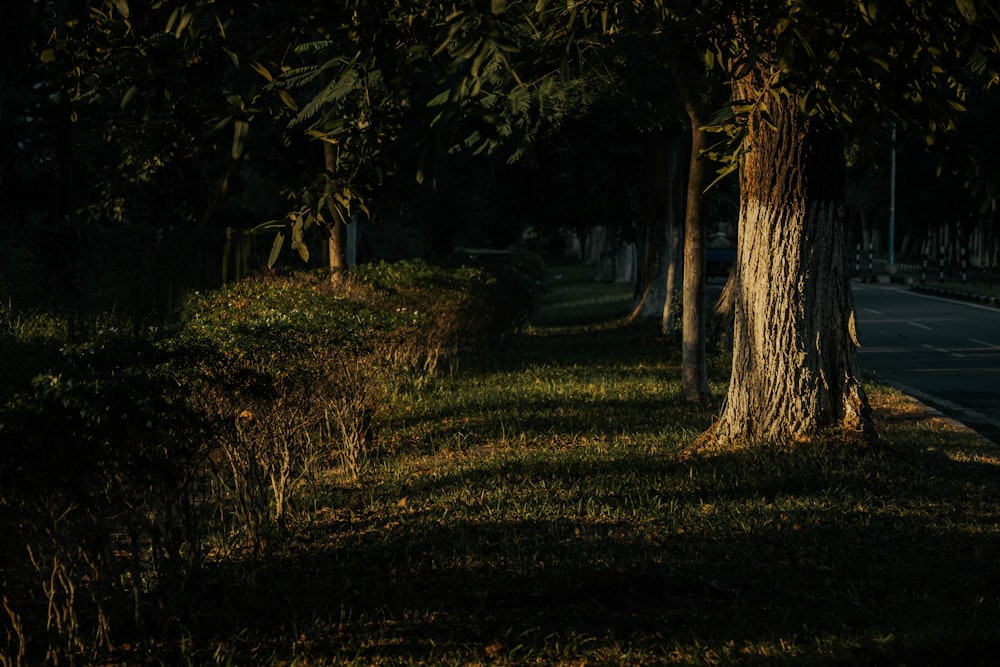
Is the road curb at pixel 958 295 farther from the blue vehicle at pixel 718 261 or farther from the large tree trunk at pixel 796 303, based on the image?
the large tree trunk at pixel 796 303

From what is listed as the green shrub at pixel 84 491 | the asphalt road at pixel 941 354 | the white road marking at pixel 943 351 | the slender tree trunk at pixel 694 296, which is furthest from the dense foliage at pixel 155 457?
the white road marking at pixel 943 351

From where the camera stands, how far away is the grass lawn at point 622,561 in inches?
220

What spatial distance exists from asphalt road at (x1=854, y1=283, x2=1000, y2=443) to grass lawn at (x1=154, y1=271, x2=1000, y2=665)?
4.01 meters

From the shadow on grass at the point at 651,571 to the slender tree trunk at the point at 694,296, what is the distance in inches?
177

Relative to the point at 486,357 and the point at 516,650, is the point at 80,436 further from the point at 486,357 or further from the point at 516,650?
the point at 486,357

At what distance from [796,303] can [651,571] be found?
3.80m

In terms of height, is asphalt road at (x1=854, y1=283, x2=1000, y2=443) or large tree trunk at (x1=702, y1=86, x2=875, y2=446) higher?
large tree trunk at (x1=702, y1=86, x2=875, y2=446)

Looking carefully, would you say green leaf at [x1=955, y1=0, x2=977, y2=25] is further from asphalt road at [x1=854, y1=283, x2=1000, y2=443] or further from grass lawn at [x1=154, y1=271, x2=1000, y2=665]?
asphalt road at [x1=854, y1=283, x2=1000, y2=443]

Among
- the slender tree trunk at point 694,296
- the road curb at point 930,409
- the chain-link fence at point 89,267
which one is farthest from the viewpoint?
the chain-link fence at point 89,267

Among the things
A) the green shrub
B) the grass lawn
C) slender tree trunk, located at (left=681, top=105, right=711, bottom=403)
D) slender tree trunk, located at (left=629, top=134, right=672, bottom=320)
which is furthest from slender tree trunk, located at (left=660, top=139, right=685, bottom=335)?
the green shrub

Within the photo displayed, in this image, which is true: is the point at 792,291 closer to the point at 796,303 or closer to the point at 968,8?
the point at 796,303

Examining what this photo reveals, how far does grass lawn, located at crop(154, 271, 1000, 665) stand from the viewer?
559 cm

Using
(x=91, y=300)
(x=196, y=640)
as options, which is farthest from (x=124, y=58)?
(x=91, y=300)

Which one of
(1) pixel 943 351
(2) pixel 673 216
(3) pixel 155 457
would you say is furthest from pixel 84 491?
(2) pixel 673 216
